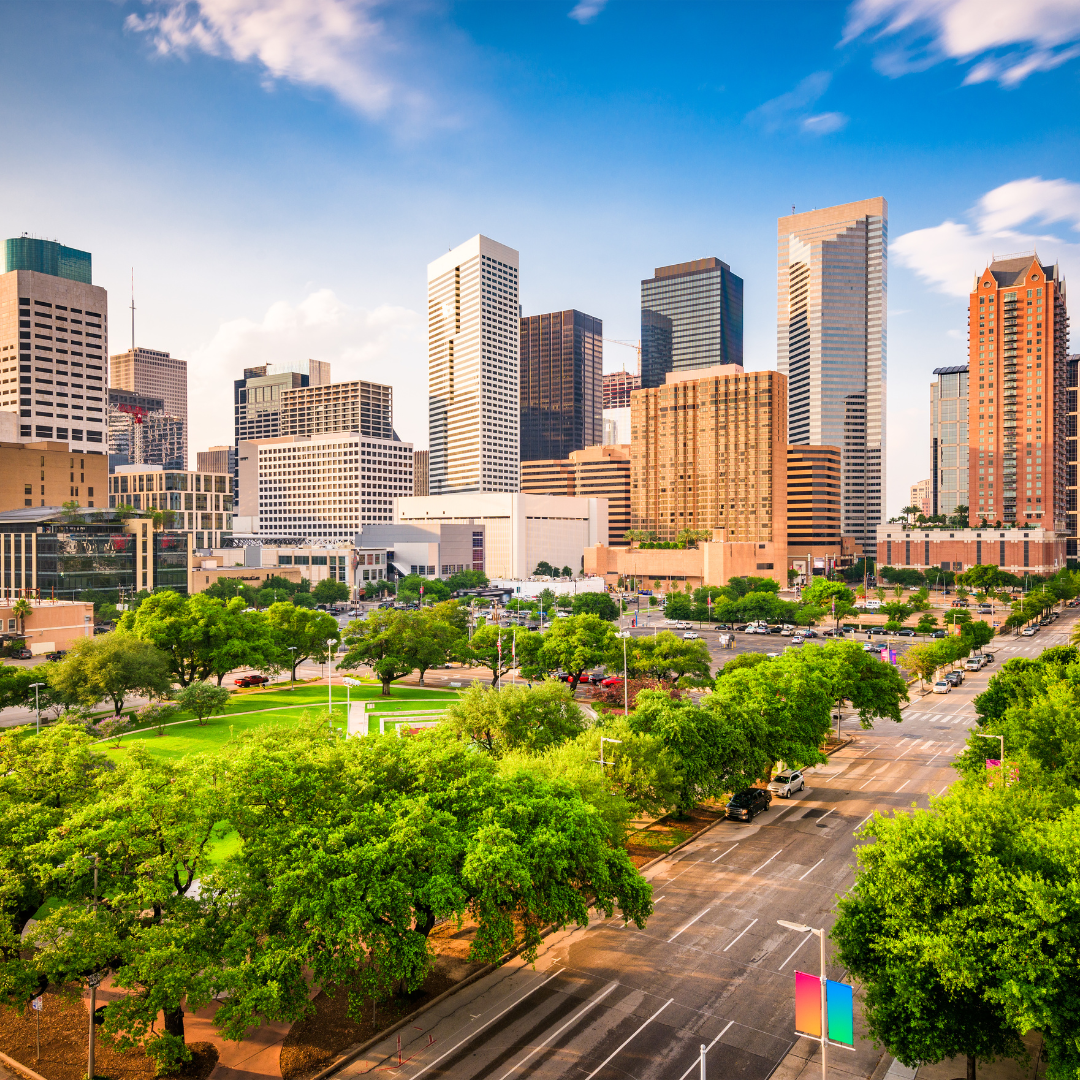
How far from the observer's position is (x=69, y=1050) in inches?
995

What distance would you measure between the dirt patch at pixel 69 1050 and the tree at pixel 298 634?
193ft

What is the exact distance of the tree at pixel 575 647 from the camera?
A: 7756 centimetres

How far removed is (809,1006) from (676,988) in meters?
8.99

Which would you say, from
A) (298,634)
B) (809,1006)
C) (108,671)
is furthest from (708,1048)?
(298,634)

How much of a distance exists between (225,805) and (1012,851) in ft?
82.5

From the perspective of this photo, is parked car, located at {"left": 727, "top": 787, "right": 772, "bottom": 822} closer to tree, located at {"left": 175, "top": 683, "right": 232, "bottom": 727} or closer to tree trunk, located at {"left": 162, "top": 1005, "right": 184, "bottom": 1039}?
tree trunk, located at {"left": 162, "top": 1005, "right": 184, "bottom": 1039}

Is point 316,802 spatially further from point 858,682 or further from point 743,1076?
point 858,682

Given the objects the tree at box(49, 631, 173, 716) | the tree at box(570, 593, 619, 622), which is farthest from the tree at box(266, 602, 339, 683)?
the tree at box(570, 593, 619, 622)

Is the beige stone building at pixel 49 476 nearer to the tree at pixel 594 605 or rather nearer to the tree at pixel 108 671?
the tree at pixel 594 605

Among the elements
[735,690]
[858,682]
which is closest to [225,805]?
[735,690]

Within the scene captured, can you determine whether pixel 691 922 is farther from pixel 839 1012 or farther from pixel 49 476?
pixel 49 476

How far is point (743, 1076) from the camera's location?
78.4ft

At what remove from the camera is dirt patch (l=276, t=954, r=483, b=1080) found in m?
24.8

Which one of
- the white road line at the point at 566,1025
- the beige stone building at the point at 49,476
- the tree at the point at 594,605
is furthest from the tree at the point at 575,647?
the beige stone building at the point at 49,476
